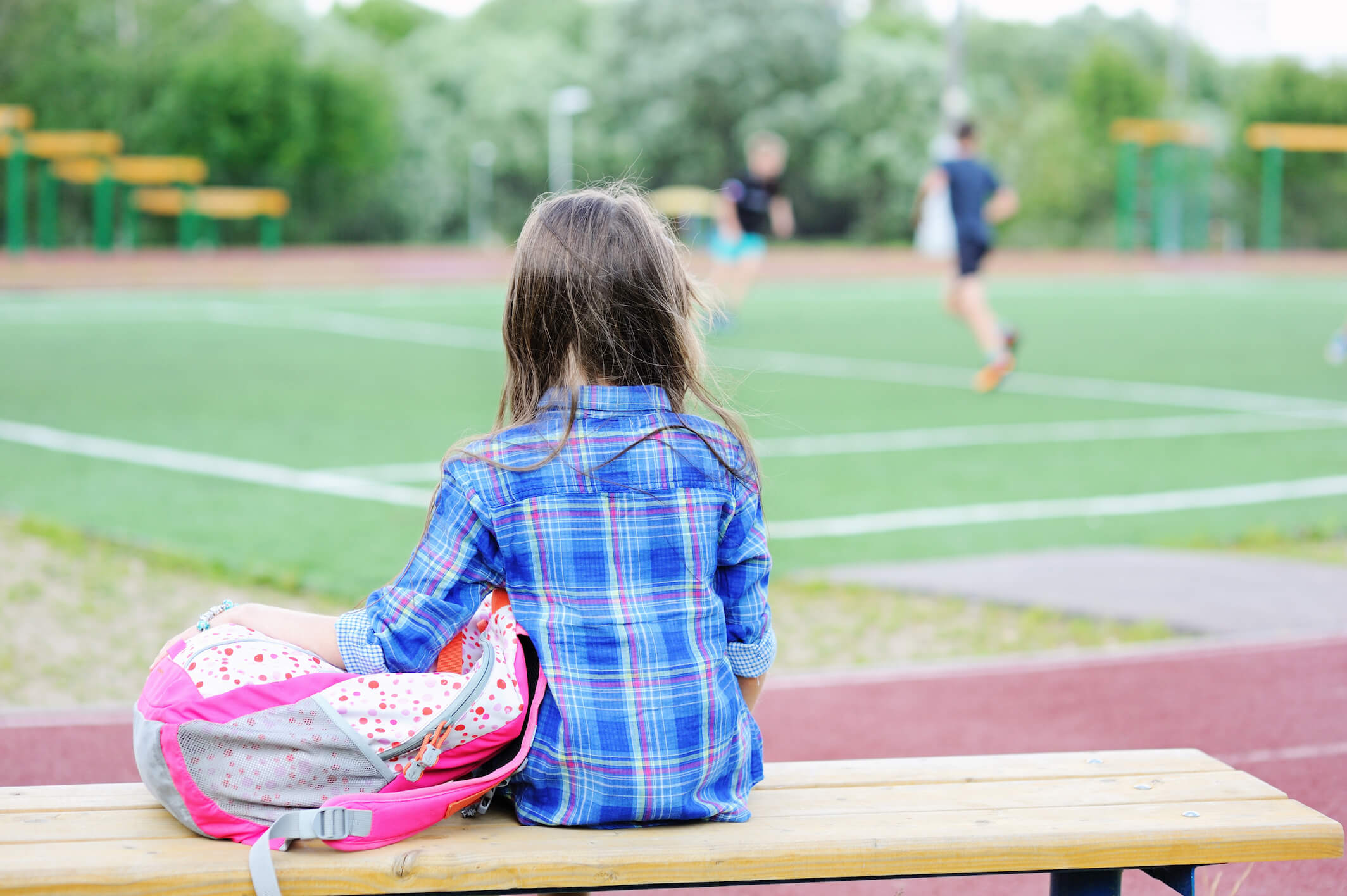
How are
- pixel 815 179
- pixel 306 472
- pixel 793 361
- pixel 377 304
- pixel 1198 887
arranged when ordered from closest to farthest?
pixel 1198 887 < pixel 306 472 < pixel 793 361 < pixel 377 304 < pixel 815 179

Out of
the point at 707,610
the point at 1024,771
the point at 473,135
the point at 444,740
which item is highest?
the point at 473,135

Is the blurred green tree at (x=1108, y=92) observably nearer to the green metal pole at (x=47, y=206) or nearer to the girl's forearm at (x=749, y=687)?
the green metal pole at (x=47, y=206)

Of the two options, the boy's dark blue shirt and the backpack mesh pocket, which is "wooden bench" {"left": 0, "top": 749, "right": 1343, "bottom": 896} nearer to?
the backpack mesh pocket

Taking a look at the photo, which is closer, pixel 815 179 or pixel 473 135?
pixel 473 135

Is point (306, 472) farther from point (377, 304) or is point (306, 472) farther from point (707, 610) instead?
point (377, 304)

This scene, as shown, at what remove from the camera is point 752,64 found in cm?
5025

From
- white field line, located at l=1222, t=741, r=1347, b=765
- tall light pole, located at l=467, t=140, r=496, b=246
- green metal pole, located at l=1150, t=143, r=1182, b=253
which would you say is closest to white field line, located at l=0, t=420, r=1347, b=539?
white field line, located at l=1222, t=741, r=1347, b=765

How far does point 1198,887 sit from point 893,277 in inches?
1159

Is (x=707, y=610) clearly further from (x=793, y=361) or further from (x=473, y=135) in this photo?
(x=473, y=135)

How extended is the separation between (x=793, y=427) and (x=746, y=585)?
291 inches

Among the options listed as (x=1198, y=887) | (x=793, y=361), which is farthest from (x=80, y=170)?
(x=1198, y=887)

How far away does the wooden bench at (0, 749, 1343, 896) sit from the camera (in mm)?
2123

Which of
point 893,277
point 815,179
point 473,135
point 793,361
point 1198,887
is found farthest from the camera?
point 815,179

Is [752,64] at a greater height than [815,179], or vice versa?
[752,64]
